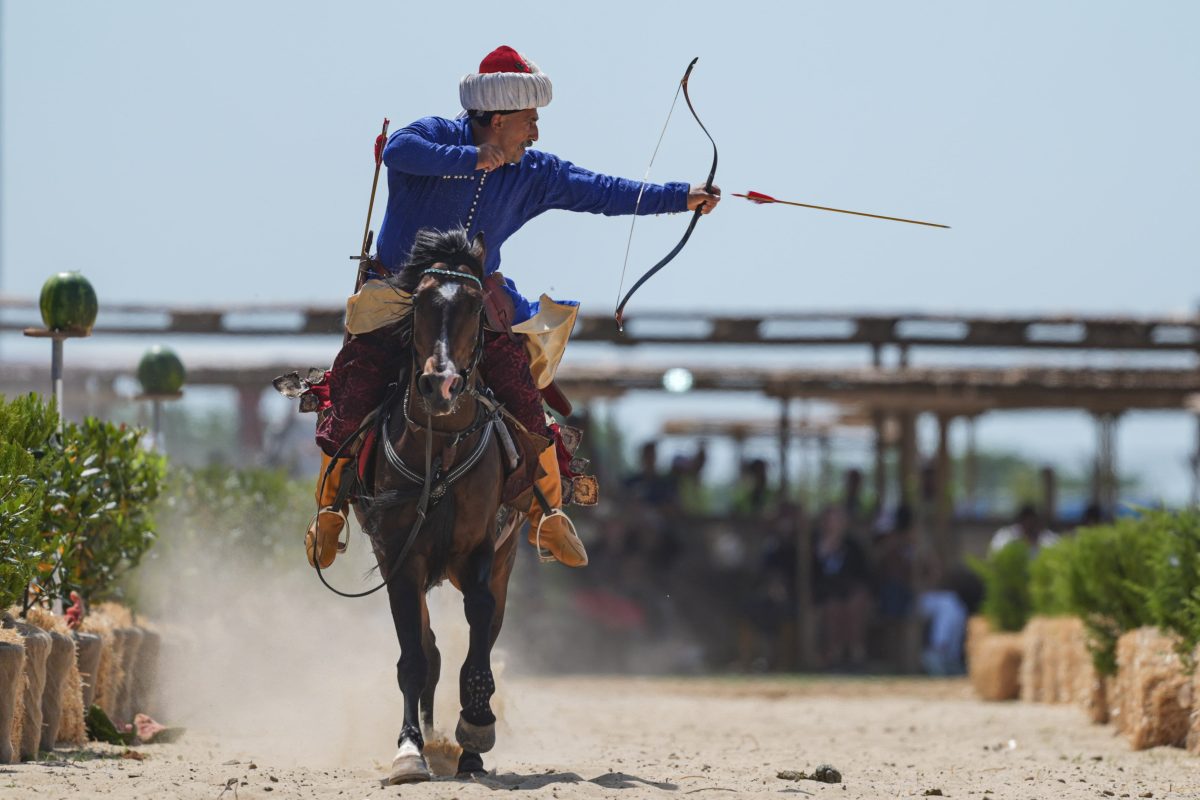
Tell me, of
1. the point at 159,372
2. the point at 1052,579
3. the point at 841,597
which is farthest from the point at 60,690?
the point at 841,597

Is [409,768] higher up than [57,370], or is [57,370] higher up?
[57,370]

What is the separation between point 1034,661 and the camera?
48.9ft

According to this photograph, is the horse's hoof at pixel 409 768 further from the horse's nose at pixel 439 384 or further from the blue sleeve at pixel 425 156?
the blue sleeve at pixel 425 156

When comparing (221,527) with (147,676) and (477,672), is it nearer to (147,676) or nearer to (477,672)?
(147,676)

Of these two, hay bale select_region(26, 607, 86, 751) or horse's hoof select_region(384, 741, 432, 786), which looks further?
hay bale select_region(26, 607, 86, 751)

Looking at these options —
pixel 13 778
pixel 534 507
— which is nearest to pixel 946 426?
pixel 534 507

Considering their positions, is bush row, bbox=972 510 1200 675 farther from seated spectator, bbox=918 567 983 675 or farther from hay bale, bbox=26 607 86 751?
hay bale, bbox=26 607 86 751

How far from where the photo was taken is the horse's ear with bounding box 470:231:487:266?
752 centimetres

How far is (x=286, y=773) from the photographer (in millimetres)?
7555

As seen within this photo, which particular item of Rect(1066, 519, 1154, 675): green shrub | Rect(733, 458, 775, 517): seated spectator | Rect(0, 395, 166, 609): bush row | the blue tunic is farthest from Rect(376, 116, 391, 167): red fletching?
Rect(733, 458, 775, 517): seated spectator

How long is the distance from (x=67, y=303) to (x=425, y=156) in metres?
2.97

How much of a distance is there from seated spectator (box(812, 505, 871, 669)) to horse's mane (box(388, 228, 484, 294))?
13.0m

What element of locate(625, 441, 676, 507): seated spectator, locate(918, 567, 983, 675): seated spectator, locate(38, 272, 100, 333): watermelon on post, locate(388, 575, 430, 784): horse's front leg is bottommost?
locate(918, 567, 983, 675): seated spectator

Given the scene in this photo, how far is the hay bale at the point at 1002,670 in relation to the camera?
15.5 meters
